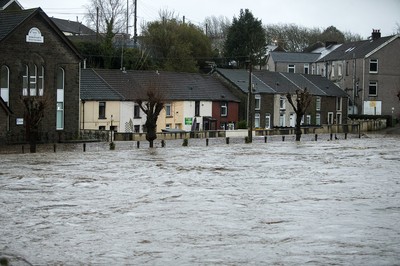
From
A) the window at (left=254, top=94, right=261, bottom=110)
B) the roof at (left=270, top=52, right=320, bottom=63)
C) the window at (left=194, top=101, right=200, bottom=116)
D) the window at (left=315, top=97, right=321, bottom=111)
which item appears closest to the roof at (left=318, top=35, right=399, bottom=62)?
the roof at (left=270, top=52, right=320, bottom=63)

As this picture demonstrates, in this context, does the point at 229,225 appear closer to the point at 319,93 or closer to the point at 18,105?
the point at 18,105

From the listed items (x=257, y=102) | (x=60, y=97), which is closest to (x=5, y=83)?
(x=60, y=97)

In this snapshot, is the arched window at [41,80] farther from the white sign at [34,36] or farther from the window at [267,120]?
the window at [267,120]

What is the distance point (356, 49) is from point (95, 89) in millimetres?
36697

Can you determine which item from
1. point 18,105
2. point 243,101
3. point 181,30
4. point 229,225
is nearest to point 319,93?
point 243,101

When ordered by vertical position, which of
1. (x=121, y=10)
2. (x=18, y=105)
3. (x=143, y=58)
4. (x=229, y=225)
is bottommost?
(x=229, y=225)

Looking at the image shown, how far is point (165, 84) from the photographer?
220ft

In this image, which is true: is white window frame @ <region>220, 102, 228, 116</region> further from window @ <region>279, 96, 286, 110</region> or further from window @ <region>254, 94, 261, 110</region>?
window @ <region>279, 96, 286, 110</region>

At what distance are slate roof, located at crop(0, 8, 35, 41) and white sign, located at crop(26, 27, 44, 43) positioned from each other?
116 cm

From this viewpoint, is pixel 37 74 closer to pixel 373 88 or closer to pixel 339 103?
pixel 339 103

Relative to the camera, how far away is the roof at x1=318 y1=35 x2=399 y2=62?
3164 inches

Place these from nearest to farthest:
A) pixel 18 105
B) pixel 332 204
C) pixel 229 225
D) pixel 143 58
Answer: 1. pixel 229 225
2. pixel 332 204
3. pixel 18 105
4. pixel 143 58

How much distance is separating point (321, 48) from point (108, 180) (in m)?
74.7

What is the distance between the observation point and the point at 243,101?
72.5m
